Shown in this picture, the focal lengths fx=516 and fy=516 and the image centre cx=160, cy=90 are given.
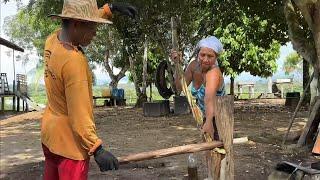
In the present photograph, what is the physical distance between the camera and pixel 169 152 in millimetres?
3854

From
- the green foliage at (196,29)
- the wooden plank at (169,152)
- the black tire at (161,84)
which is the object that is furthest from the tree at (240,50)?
the wooden plank at (169,152)

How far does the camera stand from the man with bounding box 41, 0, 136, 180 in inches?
116

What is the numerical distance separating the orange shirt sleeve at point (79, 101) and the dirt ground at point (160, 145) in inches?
113

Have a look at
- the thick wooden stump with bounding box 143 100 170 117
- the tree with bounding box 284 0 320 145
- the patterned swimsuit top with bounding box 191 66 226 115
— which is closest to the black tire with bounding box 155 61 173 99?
the patterned swimsuit top with bounding box 191 66 226 115

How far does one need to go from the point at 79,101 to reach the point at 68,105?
8cm

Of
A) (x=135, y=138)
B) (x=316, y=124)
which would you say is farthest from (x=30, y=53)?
(x=316, y=124)

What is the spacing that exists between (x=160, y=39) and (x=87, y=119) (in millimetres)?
17811

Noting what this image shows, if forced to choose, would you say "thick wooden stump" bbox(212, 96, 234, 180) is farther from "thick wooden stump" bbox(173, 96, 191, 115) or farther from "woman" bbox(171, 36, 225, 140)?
"thick wooden stump" bbox(173, 96, 191, 115)

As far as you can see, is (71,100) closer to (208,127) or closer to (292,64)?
(208,127)

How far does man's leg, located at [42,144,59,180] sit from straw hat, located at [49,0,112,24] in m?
0.84

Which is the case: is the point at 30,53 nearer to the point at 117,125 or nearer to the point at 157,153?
the point at 117,125

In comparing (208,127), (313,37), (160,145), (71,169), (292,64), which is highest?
(292,64)

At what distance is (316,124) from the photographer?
9711 mm

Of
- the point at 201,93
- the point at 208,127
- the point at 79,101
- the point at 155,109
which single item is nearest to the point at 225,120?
the point at 208,127
